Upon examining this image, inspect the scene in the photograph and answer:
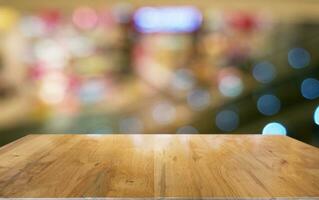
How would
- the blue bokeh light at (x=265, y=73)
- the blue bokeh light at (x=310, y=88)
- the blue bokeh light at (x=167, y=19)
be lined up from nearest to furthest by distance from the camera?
the blue bokeh light at (x=167, y=19) < the blue bokeh light at (x=265, y=73) < the blue bokeh light at (x=310, y=88)

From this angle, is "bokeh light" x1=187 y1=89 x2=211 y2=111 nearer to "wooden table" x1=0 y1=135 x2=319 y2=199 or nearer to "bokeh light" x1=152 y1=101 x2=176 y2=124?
"bokeh light" x1=152 y1=101 x2=176 y2=124

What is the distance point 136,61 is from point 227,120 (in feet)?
2.57

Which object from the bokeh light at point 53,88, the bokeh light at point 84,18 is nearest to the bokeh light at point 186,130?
the bokeh light at point 53,88

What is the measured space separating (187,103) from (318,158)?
1751 mm

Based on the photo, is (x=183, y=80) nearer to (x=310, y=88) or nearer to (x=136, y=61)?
(x=136, y=61)

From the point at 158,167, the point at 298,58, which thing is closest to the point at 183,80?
the point at 298,58

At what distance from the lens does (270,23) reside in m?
2.76

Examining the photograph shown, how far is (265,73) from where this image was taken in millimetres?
2812

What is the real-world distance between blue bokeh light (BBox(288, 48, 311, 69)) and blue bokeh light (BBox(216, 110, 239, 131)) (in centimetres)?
56

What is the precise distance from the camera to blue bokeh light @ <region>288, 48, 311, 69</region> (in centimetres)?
282

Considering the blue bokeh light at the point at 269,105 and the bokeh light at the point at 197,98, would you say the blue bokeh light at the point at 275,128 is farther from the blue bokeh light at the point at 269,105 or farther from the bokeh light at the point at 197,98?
the bokeh light at the point at 197,98

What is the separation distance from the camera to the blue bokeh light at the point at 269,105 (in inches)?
111

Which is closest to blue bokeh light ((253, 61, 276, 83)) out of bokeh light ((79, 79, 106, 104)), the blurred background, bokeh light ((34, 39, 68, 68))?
the blurred background

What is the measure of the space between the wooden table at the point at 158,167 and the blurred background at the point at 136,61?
1.44m
